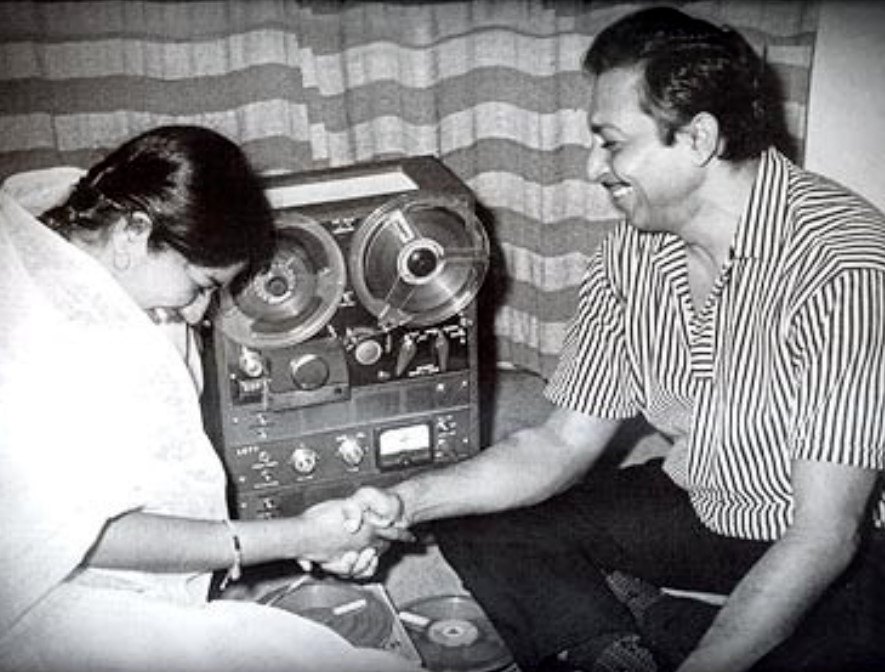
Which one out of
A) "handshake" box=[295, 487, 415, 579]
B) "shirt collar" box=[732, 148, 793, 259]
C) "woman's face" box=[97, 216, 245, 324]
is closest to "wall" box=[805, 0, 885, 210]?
"shirt collar" box=[732, 148, 793, 259]

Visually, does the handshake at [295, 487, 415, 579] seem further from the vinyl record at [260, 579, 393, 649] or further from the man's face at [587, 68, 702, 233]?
the man's face at [587, 68, 702, 233]

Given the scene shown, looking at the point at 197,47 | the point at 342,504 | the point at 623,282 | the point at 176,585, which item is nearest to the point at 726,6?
the point at 623,282

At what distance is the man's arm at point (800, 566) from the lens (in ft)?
4.39

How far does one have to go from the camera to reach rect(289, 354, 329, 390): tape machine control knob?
179 cm

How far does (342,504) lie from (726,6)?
1.21m

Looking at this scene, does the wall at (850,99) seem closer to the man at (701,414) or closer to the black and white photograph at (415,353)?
the black and white photograph at (415,353)

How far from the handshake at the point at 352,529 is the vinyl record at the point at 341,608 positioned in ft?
0.58

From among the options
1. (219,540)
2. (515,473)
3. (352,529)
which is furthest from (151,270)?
(515,473)

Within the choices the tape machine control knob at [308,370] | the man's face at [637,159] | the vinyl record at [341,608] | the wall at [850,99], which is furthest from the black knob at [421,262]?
the wall at [850,99]

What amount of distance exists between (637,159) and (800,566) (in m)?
0.55

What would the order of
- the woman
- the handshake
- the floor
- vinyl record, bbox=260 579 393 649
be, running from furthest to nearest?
the floor → vinyl record, bbox=260 579 393 649 → the handshake → the woman

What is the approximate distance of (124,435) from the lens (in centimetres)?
141

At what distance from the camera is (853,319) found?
1.34 m

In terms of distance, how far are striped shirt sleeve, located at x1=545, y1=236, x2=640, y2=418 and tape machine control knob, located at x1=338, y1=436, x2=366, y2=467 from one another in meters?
0.37
